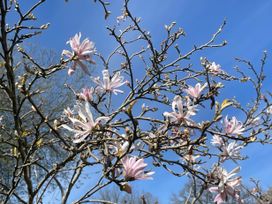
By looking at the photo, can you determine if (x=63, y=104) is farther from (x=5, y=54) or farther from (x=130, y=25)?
(x=5, y=54)

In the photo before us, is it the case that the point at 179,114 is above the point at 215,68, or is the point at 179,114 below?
below

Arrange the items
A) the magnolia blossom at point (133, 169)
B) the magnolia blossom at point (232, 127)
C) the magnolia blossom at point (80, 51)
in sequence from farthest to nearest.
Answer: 1. the magnolia blossom at point (80, 51)
2. the magnolia blossom at point (232, 127)
3. the magnolia blossom at point (133, 169)

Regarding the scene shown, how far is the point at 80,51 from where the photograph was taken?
170 cm

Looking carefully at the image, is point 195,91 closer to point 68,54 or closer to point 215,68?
point 68,54

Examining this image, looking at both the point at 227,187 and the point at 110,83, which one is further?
the point at 110,83

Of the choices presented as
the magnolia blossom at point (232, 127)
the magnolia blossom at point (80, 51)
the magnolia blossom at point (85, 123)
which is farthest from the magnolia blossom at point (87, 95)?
the magnolia blossom at point (232, 127)

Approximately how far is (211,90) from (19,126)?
94 cm

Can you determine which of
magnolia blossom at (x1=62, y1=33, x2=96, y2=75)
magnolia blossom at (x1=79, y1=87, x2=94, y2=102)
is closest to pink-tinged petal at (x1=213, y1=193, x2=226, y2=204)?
magnolia blossom at (x1=79, y1=87, x2=94, y2=102)

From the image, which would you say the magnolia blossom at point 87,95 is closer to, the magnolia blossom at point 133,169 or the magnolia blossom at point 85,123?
the magnolia blossom at point 85,123

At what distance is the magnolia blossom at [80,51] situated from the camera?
169 centimetres

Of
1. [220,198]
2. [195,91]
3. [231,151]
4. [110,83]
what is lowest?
[220,198]

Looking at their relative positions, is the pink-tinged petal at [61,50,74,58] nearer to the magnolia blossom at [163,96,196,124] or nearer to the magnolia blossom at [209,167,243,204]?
the magnolia blossom at [163,96,196,124]

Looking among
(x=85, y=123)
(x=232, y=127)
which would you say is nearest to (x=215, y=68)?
(x=232, y=127)

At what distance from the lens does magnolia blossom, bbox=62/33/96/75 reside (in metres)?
1.69
